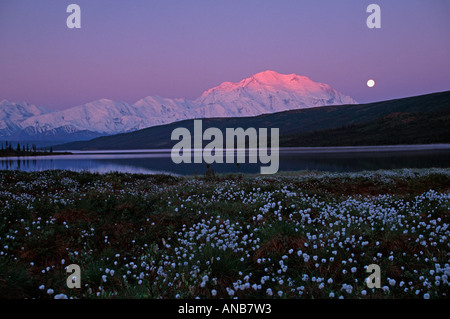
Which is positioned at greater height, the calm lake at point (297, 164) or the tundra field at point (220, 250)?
the calm lake at point (297, 164)

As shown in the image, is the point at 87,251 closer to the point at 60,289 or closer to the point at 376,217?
the point at 60,289

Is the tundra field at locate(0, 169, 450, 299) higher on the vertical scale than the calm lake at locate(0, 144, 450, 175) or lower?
lower

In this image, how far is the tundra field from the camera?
202 inches

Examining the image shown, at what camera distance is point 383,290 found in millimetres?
4969

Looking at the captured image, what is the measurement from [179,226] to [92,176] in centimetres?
1661

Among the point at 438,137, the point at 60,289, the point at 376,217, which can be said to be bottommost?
the point at 60,289

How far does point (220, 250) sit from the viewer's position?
636cm

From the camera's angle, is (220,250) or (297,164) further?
(297,164)

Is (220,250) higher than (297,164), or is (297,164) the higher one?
(297,164)

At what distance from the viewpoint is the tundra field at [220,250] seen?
5.13 m

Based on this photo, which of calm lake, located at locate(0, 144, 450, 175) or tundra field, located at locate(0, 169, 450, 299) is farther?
calm lake, located at locate(0, 144, 450, 175)

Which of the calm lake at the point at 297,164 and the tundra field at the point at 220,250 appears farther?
the calm lake at the point at 297,164
